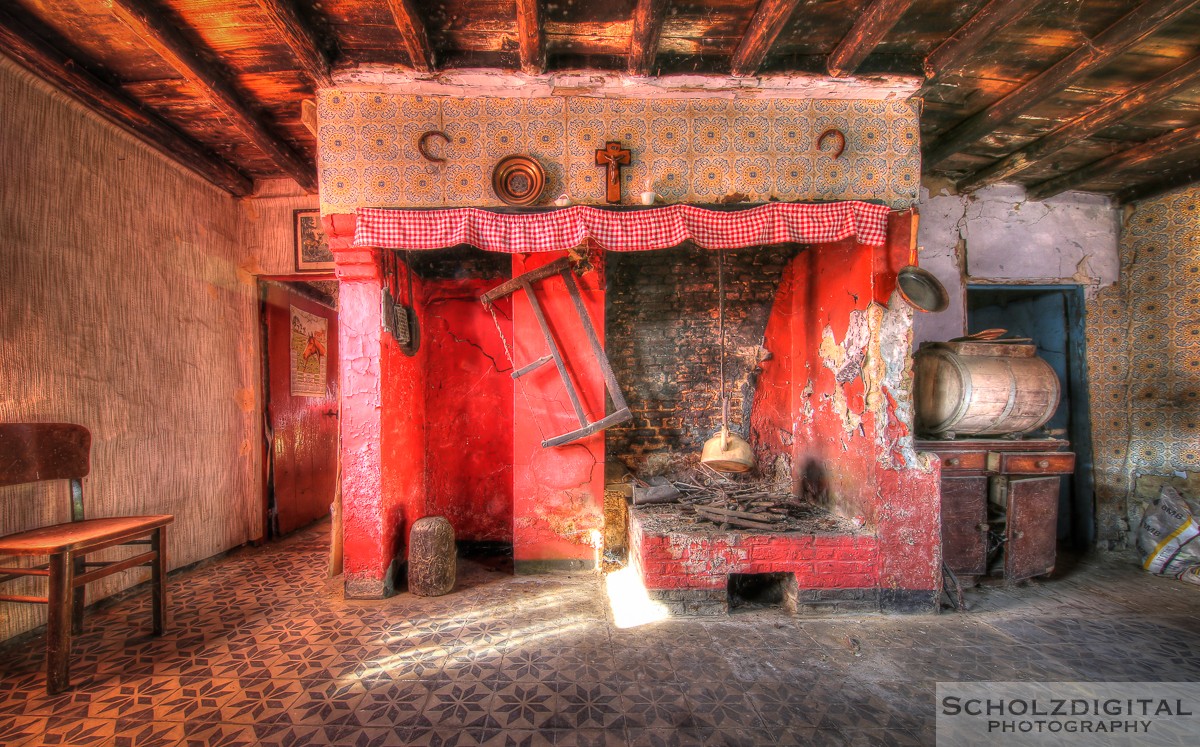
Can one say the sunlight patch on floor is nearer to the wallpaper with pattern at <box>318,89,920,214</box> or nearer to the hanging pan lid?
the hanging pan lid

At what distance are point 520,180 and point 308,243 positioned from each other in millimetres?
2918

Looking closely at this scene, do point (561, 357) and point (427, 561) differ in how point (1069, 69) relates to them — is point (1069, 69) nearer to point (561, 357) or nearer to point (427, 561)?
→ point (561, 357)

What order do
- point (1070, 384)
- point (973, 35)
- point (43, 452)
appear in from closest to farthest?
point (973, 35), point (43, 452), point (1070, 384)

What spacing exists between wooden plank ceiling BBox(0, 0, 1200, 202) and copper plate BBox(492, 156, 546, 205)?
→ 2.00 ft

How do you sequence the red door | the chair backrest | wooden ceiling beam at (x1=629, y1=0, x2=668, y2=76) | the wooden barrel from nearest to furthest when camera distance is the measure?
1. wooden ceiling beam at (x1=629, y1=0, x2=668, y2=76)
2. the chair backrest
3. the wooden barrel
4. the red door

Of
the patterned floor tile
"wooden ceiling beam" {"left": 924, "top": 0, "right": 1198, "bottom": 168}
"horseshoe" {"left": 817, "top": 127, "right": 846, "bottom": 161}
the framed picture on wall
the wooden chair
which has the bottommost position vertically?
the patterned floor tile

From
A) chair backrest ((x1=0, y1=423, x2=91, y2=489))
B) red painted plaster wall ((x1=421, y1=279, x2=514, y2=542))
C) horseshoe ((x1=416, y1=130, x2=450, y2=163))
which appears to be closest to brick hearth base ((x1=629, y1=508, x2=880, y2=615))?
red painted plaster wall ((x1=421, y1=279, x2=514, y2=542))

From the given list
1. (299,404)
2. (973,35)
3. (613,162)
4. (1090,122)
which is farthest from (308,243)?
(1090,122)

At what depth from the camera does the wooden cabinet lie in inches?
148

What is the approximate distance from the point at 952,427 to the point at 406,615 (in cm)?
439

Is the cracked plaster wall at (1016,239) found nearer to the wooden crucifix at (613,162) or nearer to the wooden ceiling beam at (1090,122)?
the wooden ceiling beam at (1090,122)

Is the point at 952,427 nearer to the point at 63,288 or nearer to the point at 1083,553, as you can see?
the point at 1083,553

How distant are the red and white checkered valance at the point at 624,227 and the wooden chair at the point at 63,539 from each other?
2.29m

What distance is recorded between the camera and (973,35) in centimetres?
295
